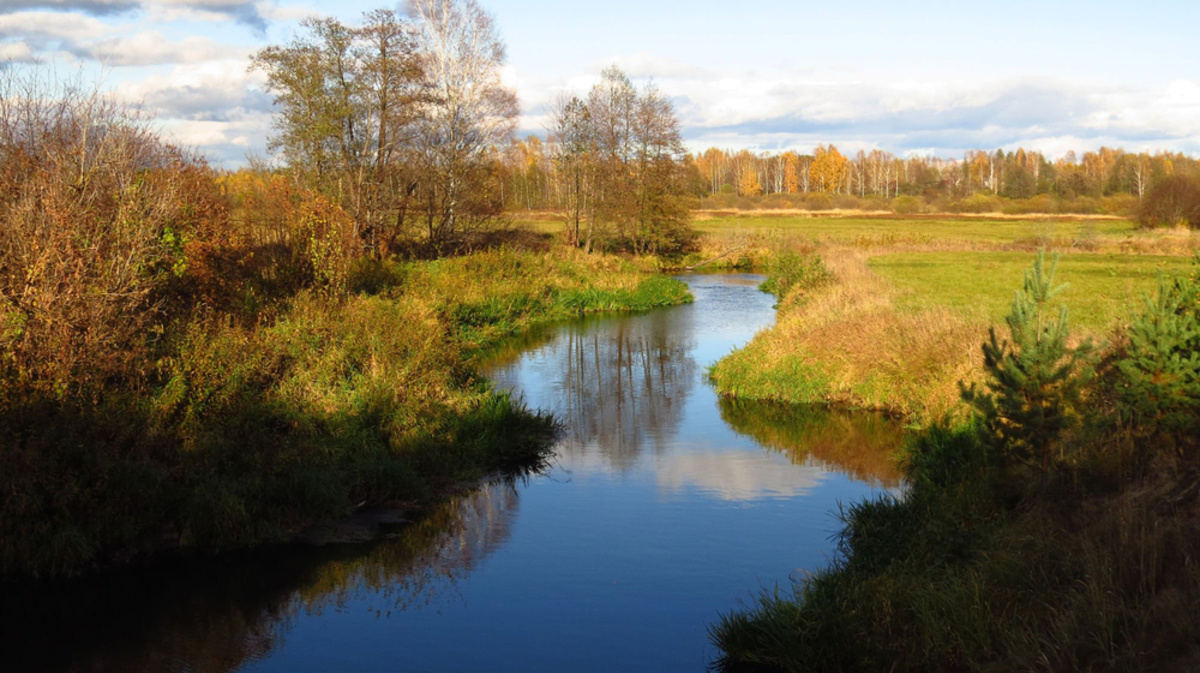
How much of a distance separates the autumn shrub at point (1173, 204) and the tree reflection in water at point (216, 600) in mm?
56872

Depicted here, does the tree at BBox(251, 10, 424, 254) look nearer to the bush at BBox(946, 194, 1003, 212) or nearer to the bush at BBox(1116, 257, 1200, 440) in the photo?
the bush at BBox(1116, 257, 1200, 440)

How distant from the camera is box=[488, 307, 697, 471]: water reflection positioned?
16047mm

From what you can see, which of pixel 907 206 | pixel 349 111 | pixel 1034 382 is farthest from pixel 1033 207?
pixel 1034 382

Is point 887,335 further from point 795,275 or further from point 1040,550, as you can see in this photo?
point 795,275

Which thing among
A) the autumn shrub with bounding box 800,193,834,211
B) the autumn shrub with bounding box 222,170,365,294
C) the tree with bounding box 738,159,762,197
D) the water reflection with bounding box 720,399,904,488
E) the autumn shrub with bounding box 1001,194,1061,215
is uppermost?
the tree with bounding box 738,159,762,197

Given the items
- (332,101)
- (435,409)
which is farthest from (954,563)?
(332,101)

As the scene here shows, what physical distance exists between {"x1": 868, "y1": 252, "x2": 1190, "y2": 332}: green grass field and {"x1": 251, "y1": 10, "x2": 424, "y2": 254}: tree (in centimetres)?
1700

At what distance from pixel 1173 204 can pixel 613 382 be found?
4921 cm

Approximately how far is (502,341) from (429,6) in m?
15.5

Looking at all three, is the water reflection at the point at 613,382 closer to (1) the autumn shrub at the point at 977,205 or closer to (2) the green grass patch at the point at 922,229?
(2) the green grass patch at the point at 922,229

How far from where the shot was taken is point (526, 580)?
985 centimetres

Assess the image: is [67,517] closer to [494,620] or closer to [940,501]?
[494,620]

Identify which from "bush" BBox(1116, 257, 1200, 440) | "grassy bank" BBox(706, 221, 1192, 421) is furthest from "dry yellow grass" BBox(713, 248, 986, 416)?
"bush" BBox(1116, 257, 1200, 440)

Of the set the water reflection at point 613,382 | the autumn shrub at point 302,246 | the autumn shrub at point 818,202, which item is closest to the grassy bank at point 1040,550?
the water reflection at point 613,382
